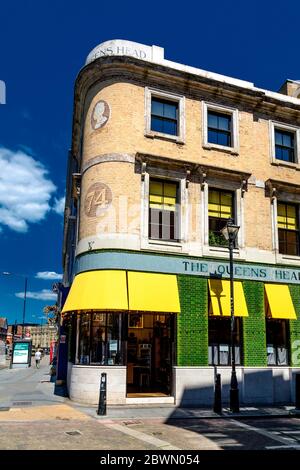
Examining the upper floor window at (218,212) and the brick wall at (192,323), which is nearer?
the brick wall at (192,323)

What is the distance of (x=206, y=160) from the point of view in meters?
18.2

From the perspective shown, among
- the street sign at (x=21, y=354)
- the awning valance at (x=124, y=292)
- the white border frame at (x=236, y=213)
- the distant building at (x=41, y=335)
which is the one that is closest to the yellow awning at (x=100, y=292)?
the awning valance at (x=124, y=292)

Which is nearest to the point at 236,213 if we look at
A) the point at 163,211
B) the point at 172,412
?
the point at 163,211

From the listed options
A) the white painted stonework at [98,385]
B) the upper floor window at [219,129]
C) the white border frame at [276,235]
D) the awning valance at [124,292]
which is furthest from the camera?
the upper floor window at [219,129]

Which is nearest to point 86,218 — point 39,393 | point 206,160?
point 206,160

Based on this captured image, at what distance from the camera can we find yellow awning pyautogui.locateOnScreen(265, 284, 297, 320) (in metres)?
17.5

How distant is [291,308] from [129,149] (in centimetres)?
892

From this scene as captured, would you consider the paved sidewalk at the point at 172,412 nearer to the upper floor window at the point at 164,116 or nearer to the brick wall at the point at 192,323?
the brick wall at the point at 192,323

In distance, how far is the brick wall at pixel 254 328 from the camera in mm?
17031

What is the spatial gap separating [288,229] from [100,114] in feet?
30.5

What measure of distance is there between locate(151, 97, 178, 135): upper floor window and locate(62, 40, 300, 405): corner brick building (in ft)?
0.18

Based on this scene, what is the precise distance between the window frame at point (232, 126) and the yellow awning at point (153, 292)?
5906 mm

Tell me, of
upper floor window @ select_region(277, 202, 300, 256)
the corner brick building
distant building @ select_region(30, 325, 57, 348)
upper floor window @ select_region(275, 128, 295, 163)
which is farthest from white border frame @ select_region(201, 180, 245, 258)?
distant building @ select_region(30, 325, 57, 348)
